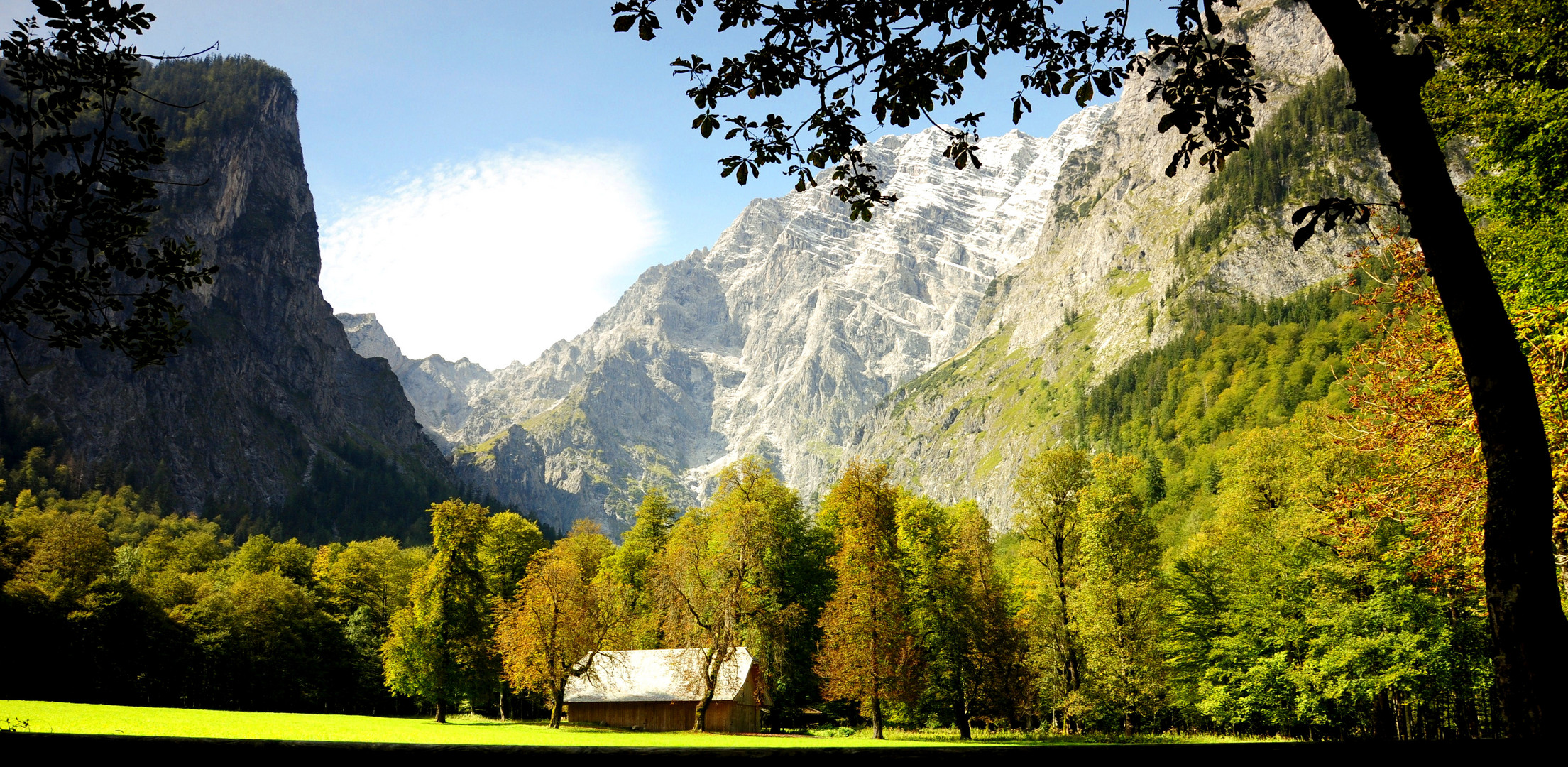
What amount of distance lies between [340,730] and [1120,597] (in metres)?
42.1

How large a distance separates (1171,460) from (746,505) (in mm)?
119943

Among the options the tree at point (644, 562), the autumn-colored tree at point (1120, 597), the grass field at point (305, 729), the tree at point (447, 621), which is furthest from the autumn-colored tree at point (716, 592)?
the autumn-colored tree at point (1120, 597)

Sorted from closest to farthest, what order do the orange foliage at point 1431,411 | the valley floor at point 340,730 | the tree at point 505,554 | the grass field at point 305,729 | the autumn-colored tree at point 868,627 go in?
the orange foliage at point 1431,411 → the grass field at point 305,729 → the valley floor at point 340,730 → the autumn-colored tree at point 868,627 → the tree at point 505,554

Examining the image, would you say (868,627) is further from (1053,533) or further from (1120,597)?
(1120,597)

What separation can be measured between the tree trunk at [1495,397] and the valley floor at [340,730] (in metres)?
25.5

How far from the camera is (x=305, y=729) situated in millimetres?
42844

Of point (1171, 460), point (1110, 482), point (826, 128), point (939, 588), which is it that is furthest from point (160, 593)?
point (1171, 460)

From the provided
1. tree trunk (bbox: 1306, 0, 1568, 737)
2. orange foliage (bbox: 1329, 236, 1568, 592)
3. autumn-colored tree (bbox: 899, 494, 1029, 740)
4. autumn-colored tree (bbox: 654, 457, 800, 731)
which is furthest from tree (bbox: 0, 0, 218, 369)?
autumn-colored tree (bbox: 899, 494, 1029, 740)

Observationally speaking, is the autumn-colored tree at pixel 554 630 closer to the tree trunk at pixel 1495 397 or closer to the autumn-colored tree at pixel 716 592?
the autumn-colored tree at pixel 716 592

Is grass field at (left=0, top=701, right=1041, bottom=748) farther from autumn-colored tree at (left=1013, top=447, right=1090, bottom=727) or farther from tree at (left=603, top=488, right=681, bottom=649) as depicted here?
tree at (left=603, top=488, right=681, bottom=649)

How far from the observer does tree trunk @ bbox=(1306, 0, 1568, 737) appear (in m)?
6.10

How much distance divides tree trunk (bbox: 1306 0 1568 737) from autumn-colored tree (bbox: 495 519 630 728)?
173ft

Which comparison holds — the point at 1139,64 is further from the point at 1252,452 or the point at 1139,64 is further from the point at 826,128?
the point at 1252,452

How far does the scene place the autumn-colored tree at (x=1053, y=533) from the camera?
46688mm
